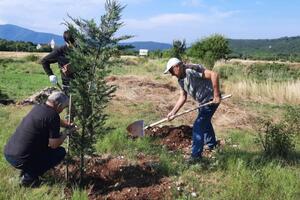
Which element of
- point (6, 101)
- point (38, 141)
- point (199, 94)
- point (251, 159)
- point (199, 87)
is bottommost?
point (6, 101)

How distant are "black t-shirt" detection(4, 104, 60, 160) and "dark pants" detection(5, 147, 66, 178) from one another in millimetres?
58

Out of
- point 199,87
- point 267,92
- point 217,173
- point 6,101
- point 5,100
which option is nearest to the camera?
point 217,173

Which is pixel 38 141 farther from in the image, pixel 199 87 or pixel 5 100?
pixel 5 100

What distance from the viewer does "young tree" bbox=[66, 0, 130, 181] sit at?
533 centimetres

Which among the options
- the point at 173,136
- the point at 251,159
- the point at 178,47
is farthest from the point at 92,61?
the point at 178,47

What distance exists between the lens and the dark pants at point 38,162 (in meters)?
5.54

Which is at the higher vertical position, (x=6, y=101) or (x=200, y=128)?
(x=200, y=128)

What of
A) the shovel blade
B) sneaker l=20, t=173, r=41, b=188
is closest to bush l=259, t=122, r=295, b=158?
the shovel blade

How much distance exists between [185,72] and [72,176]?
2.02 metres

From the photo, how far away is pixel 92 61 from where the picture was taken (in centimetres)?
537

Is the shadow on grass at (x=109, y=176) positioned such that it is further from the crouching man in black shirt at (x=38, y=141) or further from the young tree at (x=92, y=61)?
the young tree at (x=92, y=61)

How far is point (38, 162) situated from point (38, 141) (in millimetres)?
298

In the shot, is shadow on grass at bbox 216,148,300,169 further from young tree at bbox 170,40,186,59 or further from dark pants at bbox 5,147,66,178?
young tree at bbox 170,40,186,59

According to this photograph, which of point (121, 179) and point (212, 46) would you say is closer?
point (121, 179)
